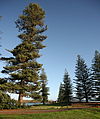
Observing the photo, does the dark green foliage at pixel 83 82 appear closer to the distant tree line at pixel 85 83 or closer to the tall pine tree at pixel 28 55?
the distant tree line at pixel 85 83

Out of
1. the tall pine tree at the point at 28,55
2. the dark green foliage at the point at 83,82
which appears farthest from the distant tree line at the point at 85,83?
the tall pine tree at the point at 28,55

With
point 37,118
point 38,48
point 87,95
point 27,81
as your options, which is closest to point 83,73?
point 87,95

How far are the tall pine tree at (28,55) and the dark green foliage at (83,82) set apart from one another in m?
19.8

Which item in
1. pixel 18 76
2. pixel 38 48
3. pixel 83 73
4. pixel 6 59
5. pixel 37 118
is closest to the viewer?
pixel 37 118

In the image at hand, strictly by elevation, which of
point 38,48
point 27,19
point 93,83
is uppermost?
point 27,19

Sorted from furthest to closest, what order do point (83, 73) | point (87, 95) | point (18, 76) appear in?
1. point (83, 73)
2. point (87, 95)
3. point (18, 76)

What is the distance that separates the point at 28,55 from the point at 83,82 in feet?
74.4

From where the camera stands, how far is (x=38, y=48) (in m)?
25.7

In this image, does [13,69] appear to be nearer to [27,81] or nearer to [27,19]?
[27,81]

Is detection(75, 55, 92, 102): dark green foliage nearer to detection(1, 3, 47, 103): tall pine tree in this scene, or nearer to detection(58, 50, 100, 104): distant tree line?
detection(58, 50, 100, 104): distant tree line

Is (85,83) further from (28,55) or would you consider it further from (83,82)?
(28,55)

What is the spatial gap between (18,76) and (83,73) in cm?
2476

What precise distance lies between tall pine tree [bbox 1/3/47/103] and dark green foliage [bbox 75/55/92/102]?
1979 cm

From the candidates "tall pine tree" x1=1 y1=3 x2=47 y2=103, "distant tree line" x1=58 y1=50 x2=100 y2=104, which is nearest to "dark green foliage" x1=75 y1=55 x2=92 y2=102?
"distant tree line" x1=58 y1=50 x2=100 y2=104
